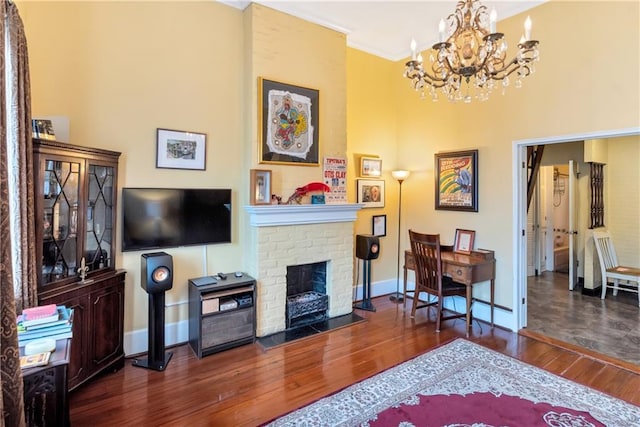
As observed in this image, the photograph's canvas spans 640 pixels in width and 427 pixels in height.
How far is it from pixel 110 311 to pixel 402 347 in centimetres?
269

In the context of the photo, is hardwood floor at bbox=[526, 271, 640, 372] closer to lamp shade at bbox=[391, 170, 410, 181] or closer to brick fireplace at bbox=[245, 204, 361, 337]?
brick fireplace at bbox=[245, 204, 361, 337]

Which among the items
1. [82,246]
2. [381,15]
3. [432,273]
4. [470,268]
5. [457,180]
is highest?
[381,15]

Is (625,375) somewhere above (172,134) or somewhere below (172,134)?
below

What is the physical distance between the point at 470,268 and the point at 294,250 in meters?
1.93

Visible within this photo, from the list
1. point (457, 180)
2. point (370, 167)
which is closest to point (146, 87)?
point (370, 167)

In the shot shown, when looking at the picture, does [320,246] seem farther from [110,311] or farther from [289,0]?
[289,0]

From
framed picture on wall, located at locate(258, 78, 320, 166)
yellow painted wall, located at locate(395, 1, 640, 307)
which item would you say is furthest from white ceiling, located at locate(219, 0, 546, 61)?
framed picture on wall, located at locate(258, 78, 320, 166)

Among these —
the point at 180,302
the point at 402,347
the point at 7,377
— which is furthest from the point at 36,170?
the point at 402,347

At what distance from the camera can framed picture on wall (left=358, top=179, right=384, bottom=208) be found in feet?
15.4

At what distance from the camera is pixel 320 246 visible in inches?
157

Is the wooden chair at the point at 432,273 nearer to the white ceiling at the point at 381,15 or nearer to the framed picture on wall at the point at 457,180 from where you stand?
the framed picture on wall at the point at 457,180

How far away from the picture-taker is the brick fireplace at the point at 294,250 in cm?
357

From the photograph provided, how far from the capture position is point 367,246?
4.39 metres

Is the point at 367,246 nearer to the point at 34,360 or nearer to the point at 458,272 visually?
the point at 458,272
